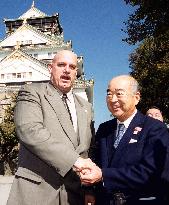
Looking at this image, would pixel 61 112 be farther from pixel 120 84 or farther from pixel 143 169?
pixel 143 169

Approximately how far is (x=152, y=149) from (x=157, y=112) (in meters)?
3.46

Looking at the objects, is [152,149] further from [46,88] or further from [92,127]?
[46,88]

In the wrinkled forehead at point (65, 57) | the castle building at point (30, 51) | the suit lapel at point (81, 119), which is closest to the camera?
the suit lapel at point (81, 119)

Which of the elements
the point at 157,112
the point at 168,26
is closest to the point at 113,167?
the point at 157,112

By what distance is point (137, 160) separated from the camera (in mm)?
3121

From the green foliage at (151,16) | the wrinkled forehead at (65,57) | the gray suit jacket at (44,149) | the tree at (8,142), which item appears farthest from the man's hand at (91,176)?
the tree at (8,142)

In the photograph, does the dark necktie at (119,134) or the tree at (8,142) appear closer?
the dark necktie at (119,134)

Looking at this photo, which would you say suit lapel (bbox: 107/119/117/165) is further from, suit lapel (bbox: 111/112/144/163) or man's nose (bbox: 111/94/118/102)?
man's nose (bbox: 111/94/118/102)

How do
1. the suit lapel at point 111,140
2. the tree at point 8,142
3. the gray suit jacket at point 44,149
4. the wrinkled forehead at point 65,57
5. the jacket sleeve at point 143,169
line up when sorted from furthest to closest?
1. the tree at point 8,142
2. the wrinkled forehead at point 65,57
3. the suit lapel at point 111,140
4. the gray suit jacket at point 44,149
5. the jacket sleeve at point 143,169

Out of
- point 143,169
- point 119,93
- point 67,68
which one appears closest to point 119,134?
point 119,93

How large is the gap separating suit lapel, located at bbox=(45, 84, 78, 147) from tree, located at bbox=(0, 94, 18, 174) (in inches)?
762

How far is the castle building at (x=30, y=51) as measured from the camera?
116ft

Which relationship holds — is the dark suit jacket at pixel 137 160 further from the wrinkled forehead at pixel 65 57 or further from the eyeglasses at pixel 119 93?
the wrinkled forehead at pixel 65 57

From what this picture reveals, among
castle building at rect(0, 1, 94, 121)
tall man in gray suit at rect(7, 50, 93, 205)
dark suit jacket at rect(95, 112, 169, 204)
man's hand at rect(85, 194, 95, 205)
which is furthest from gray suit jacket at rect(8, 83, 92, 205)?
castle building at rect(0, 1, 94, 121)
